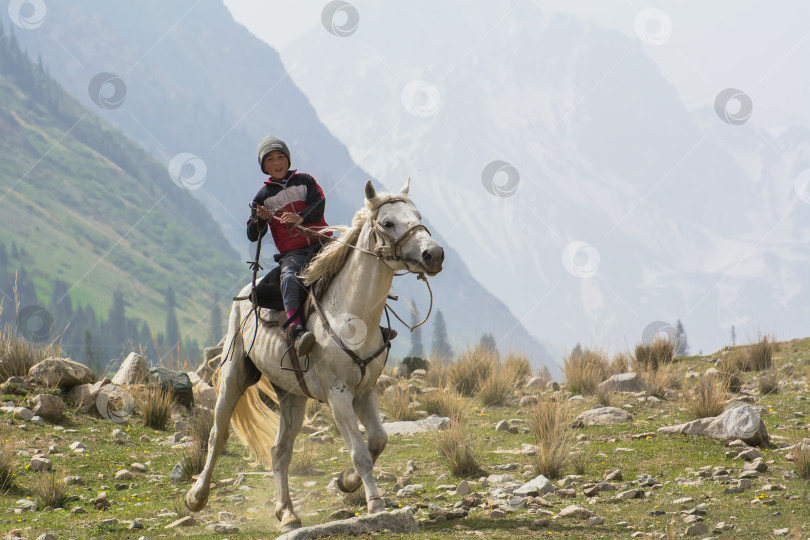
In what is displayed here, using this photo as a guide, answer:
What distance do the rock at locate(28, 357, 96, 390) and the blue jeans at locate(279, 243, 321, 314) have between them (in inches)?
271

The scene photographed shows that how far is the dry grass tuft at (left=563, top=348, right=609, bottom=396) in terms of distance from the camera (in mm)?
15305

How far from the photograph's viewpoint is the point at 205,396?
14164 millimetres

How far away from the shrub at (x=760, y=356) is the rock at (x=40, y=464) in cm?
1298

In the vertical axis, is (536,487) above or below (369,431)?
below

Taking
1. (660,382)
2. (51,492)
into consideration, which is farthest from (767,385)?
(51,492)

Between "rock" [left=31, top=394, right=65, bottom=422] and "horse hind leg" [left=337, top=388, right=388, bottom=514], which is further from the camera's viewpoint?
"rock" [left=31, top=394, right=65, bottom=422]

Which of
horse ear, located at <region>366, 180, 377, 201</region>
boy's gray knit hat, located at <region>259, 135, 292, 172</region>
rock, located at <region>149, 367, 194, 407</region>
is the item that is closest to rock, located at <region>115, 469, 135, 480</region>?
rock, located at <region>149, 367, 194, 407</region>

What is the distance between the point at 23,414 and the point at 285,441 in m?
5.64

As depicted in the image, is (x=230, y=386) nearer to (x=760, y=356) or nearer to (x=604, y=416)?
(x=604, y=416)

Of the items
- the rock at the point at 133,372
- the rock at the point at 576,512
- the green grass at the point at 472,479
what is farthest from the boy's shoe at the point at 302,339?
the rock at the point at 133,372

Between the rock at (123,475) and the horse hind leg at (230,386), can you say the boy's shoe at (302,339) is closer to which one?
the horse hind leg at (230,386)

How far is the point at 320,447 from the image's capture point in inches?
471

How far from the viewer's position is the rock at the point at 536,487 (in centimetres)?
827

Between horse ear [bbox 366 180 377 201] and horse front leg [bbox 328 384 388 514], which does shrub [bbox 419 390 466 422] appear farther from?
horse ear [bbox 366 180 377 201]
